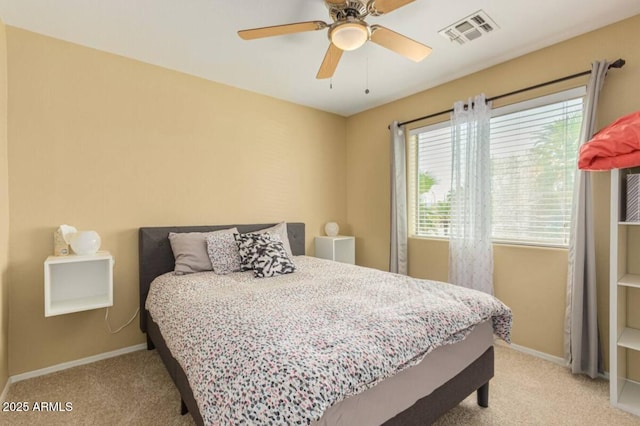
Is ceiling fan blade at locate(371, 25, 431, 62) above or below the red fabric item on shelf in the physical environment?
above

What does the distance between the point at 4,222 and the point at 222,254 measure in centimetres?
144

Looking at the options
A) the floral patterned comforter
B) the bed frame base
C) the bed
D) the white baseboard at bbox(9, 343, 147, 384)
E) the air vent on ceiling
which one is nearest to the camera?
the floral patterned comforter

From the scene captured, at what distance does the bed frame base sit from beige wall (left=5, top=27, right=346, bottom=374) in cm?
104

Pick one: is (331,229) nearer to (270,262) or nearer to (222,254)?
(270,262)

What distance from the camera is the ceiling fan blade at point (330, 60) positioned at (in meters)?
2.03

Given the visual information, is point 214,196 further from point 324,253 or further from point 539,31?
point 539,31

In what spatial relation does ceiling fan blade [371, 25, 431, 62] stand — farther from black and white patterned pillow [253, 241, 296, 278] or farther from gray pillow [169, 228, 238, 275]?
gray pillow [169, 228, 238, 275]

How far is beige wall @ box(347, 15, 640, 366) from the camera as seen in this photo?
7.10 ft

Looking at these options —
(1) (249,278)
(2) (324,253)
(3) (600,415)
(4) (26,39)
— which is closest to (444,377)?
(3) (600,415)

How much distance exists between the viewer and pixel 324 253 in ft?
12.5

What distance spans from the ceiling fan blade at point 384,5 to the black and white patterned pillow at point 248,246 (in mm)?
1837

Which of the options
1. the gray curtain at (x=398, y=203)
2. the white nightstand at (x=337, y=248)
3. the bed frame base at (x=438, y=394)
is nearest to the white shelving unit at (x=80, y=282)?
the bed frame base at (x=438, y=394)

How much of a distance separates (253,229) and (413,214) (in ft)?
5.83

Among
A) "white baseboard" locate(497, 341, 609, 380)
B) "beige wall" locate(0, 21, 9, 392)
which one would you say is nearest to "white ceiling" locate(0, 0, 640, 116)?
"beige wall" locate(0, 21, 9, 392)
